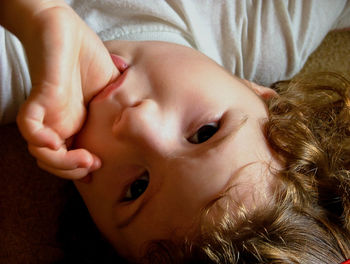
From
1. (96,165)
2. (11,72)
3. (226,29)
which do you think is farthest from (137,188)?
(226,29)

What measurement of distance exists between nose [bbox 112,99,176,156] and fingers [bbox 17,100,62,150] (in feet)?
0.35

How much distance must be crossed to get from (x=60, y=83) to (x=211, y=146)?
0.23 m

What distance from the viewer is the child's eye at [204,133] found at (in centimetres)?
66

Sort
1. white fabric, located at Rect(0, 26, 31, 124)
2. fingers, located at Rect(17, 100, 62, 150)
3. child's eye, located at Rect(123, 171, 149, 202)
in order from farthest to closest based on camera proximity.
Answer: white fabric, located at Rect(0, 26, 31, 124)
child's eye, located at Rect(123, 171, 149, 202)
fingers, located at Rect(17, 100, 62, 150)

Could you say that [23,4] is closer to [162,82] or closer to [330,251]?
[162,82]

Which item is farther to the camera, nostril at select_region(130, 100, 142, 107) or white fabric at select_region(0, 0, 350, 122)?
white fabric at select_region(0, 0, 350, 122)

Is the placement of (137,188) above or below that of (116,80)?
below

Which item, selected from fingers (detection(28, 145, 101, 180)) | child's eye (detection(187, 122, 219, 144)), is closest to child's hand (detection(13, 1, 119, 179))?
fingers (detection(28, 145, 101, 180))

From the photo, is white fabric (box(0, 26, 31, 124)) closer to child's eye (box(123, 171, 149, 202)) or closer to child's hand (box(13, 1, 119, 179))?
child's hand (box(13, 1, 119, 179))

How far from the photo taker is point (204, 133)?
0.67 m

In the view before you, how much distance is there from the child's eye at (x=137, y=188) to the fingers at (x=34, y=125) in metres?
0.16

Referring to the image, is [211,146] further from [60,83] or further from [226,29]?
[226,29]

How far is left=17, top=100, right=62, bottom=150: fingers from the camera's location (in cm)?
57

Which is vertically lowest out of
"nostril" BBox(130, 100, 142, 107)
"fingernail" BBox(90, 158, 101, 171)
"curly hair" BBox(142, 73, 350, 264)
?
"curly hair" BBox(142, 73, 350, 264)
